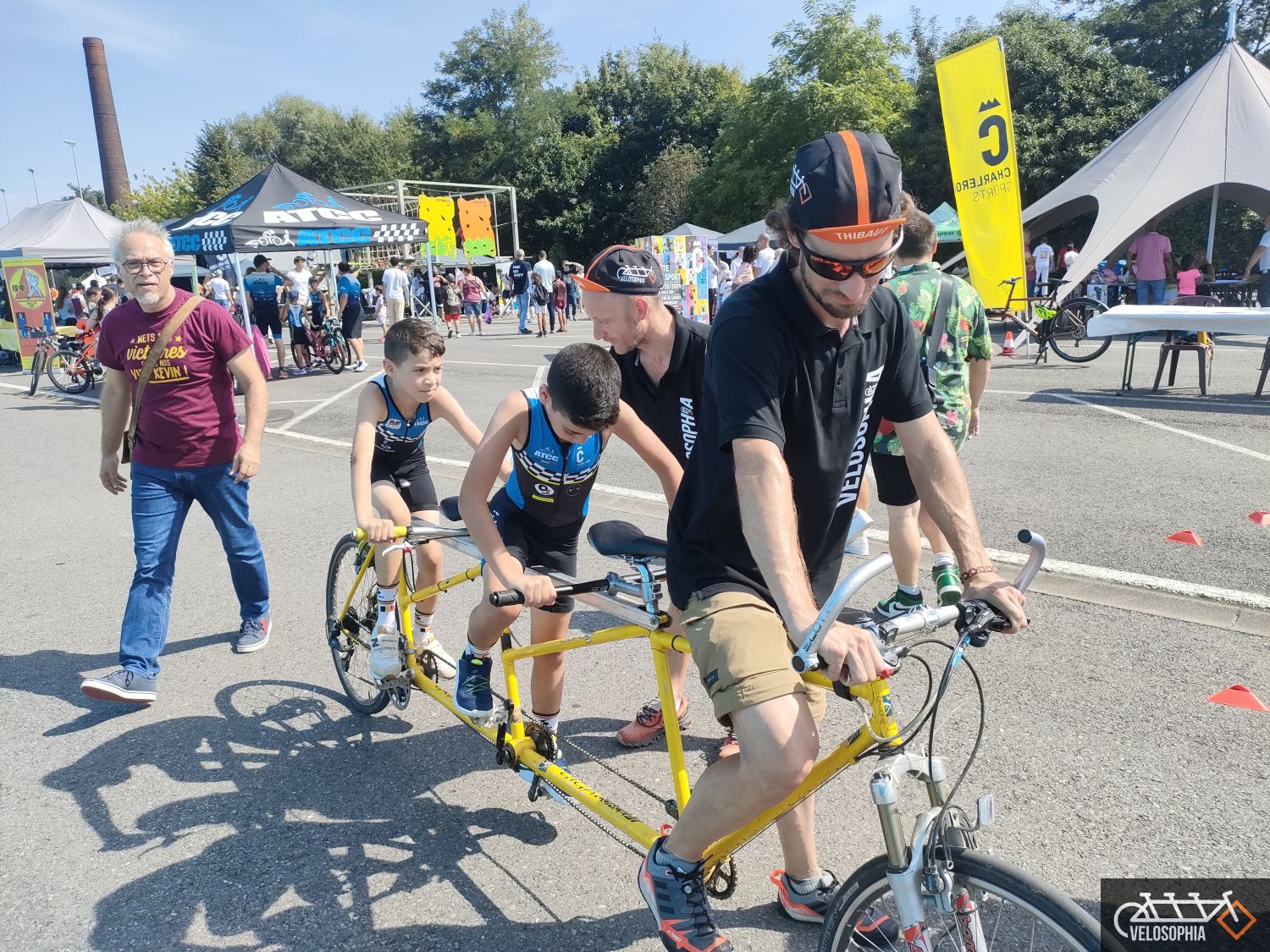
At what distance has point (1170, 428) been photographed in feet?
28.0

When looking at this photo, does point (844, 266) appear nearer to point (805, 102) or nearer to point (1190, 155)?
point (1190, 155)

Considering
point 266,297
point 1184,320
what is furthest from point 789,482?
point 266,297

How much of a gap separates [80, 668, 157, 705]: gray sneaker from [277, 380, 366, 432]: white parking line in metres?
6.45

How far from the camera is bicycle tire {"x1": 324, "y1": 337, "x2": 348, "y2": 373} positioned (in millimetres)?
16312

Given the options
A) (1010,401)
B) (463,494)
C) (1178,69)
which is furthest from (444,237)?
(1178,69)

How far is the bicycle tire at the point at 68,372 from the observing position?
15891 millimetres

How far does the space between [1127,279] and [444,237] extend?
16.6 m

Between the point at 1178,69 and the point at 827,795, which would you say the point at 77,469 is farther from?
the point at 1178,69

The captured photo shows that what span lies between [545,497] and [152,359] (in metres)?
2.44

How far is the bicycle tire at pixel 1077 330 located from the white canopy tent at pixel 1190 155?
964 millimetres

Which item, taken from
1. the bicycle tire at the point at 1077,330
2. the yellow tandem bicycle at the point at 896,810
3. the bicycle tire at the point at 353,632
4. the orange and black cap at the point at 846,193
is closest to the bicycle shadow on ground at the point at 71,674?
the bicycle tire at the point at 353,632

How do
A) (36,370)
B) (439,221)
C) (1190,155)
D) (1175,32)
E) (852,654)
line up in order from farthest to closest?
(1175,32), (439,221), (36,370), (1190,155), (852,654)

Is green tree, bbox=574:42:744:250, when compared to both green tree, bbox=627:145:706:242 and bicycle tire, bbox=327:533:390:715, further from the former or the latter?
bicycle tire, bbox=327:533:390:715

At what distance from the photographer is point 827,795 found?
3.21m
